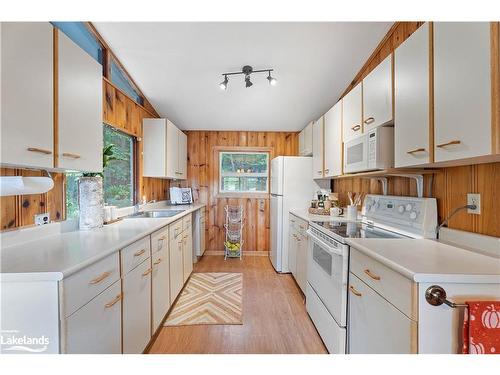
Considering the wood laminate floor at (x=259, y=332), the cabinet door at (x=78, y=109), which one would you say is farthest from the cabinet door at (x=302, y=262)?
the cabinet door at (x=78, y=109)

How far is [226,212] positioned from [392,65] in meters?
3.24

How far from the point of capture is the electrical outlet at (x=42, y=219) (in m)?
1.45

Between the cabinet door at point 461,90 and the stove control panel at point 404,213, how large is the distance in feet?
→ 1.62

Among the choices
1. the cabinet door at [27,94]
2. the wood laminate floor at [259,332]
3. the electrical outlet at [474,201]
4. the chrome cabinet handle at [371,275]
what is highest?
the cabinet door at [27,94]

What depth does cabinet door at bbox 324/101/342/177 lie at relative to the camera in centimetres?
243

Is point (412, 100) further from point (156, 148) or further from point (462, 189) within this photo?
point (156, 148)

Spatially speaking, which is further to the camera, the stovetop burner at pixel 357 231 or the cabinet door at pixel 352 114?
the cabinet door at pixel 352 114

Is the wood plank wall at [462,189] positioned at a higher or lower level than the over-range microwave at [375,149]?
lower

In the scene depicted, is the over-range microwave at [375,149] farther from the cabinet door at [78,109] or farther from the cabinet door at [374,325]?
the cabinet door at [78,109]

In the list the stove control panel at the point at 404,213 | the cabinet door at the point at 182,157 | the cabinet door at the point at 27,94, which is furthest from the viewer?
the cabinet door at the point at 182,157

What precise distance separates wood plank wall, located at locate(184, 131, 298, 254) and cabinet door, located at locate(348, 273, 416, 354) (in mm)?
2806

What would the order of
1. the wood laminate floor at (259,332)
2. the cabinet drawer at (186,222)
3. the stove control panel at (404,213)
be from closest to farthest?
1. the stove control panel at (404,213)
2. the wood laminate floor at (259,332)
3. the cabinet drawer at (186,222)

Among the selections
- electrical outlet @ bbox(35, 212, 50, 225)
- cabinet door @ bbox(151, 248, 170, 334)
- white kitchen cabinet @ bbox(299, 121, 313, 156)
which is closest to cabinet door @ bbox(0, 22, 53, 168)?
electrical outlet @ bbox(35, 212, 50, 225)
